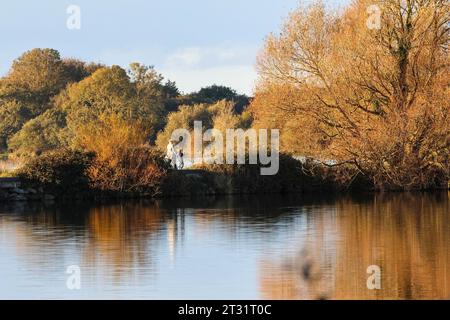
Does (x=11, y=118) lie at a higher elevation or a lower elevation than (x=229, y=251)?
higher

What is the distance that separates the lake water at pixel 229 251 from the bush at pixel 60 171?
3494 millimetres

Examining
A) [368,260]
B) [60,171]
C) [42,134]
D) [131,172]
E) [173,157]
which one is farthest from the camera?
[42,134]

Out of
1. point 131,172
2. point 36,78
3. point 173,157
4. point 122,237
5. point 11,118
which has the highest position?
point 36,78

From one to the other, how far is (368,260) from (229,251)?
2.99 m

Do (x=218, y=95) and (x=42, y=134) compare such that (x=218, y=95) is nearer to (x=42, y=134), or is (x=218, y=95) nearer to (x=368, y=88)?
(x=42, y=134)

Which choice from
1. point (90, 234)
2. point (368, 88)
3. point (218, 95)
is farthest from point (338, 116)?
point (218, 95)

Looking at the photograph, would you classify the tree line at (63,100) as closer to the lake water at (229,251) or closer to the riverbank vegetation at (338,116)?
the riverbank vegetation at (338,116)

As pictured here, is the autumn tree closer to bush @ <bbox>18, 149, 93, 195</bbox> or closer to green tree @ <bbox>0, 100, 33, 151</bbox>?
bush @ <bbox>18, 149, 93, 195</bbox>

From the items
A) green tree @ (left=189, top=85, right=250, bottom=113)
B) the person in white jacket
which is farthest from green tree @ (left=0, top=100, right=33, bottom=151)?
the person in white jacket

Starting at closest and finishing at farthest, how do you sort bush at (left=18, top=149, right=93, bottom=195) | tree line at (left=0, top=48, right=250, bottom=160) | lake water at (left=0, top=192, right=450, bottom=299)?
lake water at (left=0, top=192, right=450, bottom=299), bush at (left=18, top=149, right=93, bottom=195), tree line at (left=0, top=48, right=250, bottom=160)

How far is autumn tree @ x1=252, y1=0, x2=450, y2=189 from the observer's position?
36.8 m

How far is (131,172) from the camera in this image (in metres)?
35.3

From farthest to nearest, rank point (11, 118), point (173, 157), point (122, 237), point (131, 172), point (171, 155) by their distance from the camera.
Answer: point (11, 118), point (173, 157), point (171, 155), point (131, 172), point (122, 237)

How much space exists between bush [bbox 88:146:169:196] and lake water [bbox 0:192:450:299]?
4.14 metres
